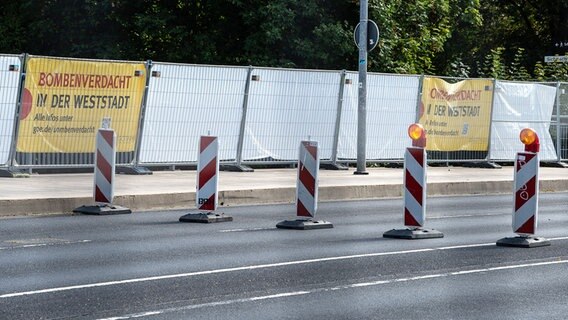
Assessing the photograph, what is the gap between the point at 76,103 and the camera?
20.4m

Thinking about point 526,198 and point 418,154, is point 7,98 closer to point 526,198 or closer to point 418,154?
point 418,154

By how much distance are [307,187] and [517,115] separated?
13399 millimetres

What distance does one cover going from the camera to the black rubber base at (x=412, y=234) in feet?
46.2

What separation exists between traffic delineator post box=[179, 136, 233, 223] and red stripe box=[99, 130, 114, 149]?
1.31 metres

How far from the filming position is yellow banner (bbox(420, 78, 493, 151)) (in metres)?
26.1

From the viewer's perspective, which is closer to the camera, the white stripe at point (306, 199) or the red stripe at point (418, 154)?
the red stripe at point (418, 154)

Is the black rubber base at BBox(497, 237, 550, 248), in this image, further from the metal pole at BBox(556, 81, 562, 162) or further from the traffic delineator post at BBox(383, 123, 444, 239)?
the metal pole at BBox(556, 81, 562, 162)

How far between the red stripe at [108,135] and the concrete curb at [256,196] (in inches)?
35.7

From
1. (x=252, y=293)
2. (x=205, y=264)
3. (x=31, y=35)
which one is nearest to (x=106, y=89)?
(x=205, y=264)

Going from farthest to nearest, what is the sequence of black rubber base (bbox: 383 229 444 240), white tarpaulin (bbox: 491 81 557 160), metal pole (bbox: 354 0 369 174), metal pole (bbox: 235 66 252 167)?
white tarpaulin (bbox: 491 81 557 160), metal pole (bbox: 354 0 369 174), metal pole (bbox: 235 66 252 167), black rubber base (bbox: 383 229 444 240)

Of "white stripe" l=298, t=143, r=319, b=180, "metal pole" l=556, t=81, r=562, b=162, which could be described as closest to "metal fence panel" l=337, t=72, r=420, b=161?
"metal pole" l=556, t=81, r=562, b=162

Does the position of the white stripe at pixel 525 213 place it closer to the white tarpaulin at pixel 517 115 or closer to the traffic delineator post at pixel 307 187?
the traffic delineator post at pixel 307 187

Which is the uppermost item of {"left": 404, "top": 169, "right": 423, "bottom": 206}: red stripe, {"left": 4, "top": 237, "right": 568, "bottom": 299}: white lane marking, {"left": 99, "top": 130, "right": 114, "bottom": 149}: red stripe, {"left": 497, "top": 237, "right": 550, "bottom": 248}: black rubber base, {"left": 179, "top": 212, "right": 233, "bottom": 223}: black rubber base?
{"left": 99, "top": 130, "right": 114, "bottom": 149}: red stripe

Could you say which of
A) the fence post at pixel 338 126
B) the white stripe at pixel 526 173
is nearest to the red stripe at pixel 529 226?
the white stripe at pixel 526 173
